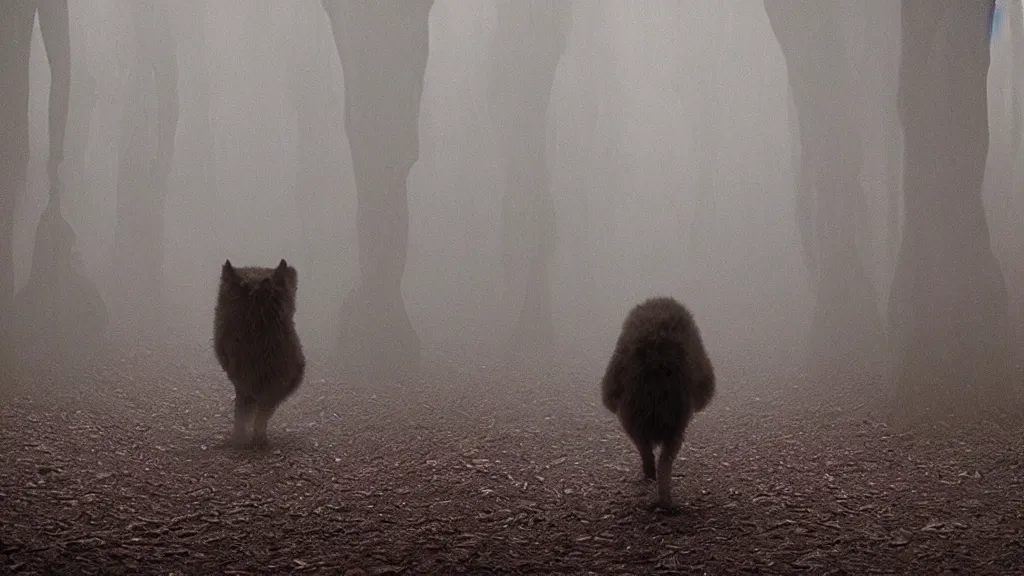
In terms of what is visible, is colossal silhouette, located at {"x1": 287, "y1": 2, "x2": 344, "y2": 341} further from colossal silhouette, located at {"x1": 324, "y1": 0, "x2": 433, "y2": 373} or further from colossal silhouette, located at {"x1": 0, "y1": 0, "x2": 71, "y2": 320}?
colossal silhouette, located at {"x1": 324, "y1": 0, "x2": 433, "y2": 373}

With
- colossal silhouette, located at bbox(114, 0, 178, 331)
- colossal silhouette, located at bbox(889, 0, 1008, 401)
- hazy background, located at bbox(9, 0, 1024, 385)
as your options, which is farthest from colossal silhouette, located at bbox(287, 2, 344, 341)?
colossal silhouette, located at bbox(889, 0, 1008, 401)

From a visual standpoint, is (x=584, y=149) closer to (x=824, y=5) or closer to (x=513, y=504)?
(x=824, y=5)

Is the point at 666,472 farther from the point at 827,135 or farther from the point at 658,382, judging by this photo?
the point at 827,135

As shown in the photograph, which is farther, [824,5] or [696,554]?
[824,5]

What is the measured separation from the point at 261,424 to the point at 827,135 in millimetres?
9133

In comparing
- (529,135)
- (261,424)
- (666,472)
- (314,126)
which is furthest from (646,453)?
(314,126)

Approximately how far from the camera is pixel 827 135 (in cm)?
955

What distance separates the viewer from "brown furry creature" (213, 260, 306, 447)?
3.95m

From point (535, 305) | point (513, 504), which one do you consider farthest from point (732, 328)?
→ point (513, 504)

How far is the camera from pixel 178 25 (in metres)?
15.2

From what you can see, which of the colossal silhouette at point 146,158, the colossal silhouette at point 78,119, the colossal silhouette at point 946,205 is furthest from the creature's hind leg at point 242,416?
the colossal silhouette at point 78,119

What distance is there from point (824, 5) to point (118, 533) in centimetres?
1110

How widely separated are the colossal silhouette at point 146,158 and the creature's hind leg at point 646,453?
10730 millimetres

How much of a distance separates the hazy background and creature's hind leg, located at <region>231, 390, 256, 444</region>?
398 cm
